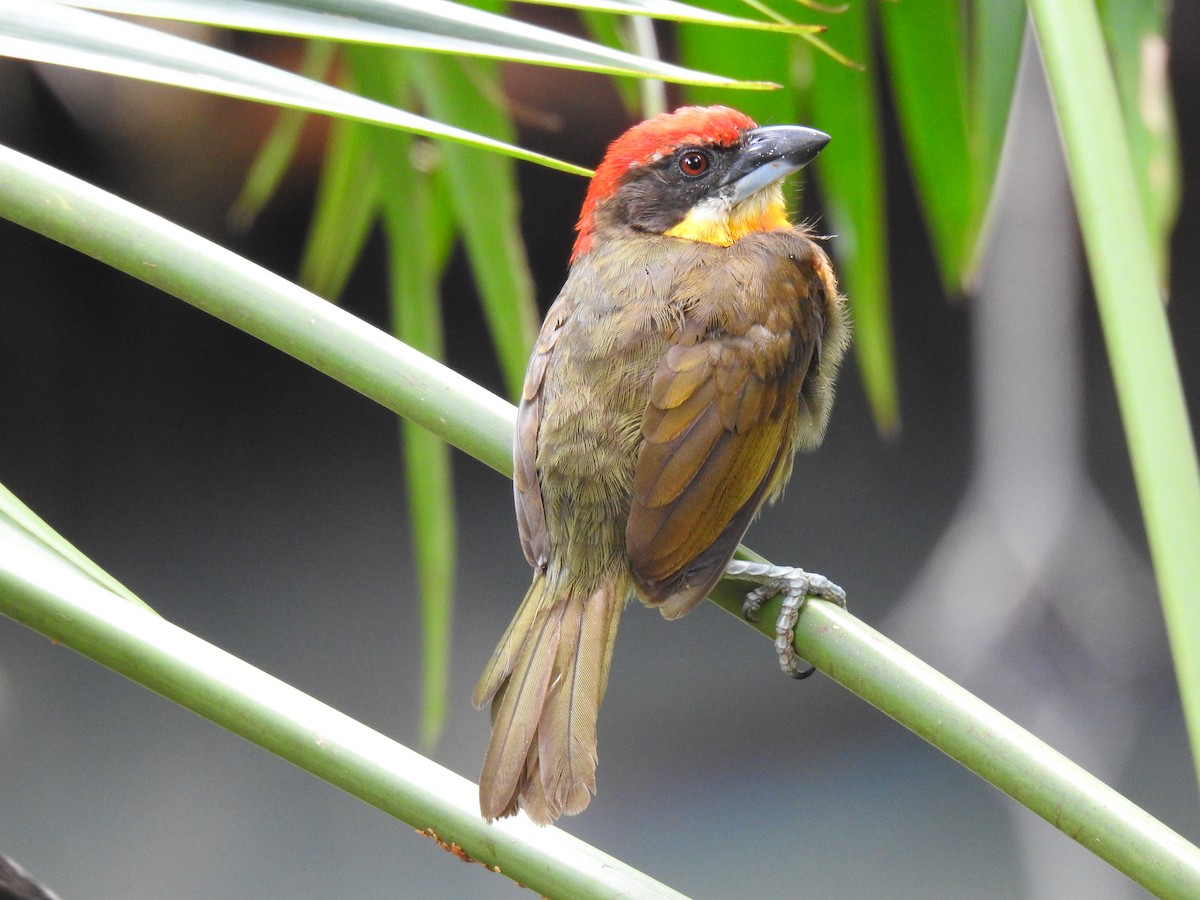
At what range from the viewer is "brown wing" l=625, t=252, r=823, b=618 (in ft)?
4.66

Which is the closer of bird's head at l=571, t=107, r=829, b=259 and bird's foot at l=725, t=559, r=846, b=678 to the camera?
bird's foot at l=725, t=559, r=846, b=678

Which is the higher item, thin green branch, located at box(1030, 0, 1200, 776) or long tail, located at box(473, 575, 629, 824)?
thin green branch, located at box(1030, 0, 1200, 776)

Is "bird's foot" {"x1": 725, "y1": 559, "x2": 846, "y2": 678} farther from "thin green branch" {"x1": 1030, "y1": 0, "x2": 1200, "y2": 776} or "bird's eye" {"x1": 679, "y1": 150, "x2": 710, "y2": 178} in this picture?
"bird's eye" {"x1": 679, "y1": 150, "x2": 710, "y2": 178}

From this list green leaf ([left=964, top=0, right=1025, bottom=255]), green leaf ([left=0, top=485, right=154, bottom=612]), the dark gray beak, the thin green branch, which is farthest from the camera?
the dark gray beak

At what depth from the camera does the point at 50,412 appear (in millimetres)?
4125

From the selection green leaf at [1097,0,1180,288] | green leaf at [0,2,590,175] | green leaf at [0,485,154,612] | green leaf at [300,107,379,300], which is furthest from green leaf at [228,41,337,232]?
green leaf at [1097,0,1180,288]

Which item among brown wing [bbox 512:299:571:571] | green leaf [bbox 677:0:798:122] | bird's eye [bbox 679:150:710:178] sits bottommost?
brown wing [bbox 512:299:571:571]

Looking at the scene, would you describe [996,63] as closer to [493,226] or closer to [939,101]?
[939,101]

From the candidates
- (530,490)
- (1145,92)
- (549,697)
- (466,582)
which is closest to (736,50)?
(1145,92)

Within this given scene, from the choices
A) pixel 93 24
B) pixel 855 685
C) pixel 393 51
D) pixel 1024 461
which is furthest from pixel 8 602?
pixel 1024 461

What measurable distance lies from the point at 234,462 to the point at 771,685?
1924mm

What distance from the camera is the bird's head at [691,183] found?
6.28 ft

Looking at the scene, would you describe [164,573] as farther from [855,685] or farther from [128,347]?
[855,685]

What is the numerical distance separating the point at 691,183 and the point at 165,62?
126 centimetres
